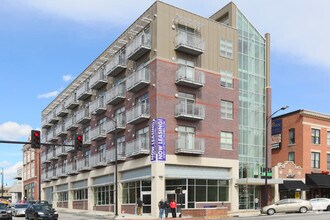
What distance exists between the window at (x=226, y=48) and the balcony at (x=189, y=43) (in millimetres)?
3458

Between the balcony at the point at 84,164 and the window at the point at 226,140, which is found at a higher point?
the window at the point at 226,140

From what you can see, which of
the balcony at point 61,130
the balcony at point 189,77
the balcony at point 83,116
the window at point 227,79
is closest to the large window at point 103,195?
the balcony at point 83,116

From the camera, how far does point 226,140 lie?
44875 mm

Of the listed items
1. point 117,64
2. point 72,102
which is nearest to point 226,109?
point 117,64

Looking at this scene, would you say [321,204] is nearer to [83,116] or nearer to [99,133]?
[99,133]

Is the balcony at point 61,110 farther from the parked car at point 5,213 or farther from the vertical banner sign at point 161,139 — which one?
the parked car at point 5,213

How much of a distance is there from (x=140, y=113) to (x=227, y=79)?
10466 millimetres

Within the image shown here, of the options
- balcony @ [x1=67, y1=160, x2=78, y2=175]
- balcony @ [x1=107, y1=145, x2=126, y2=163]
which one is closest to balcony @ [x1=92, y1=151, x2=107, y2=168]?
balcony @ [x1=107, y1=145, x2=126, y2=163]

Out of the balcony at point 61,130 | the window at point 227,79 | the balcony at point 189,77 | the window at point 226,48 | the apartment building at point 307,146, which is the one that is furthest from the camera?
the balcony at point 61,130

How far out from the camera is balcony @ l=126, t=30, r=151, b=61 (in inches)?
1648

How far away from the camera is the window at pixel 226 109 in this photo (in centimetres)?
4509

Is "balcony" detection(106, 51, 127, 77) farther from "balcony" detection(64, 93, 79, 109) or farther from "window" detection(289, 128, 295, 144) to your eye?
"window" detection(289, 128, 295, 144)

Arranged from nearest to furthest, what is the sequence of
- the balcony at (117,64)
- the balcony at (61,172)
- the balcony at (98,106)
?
the balcony at (117,64) < the balcony at (98,106) < the balcony at (61,172)

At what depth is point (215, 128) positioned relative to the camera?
43812 mm
